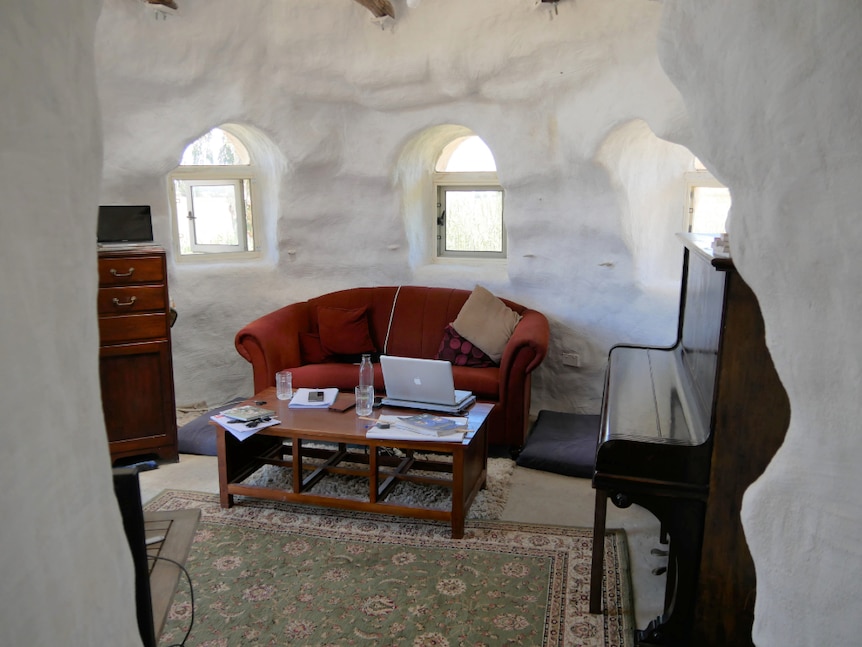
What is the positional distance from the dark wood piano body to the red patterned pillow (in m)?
1.93

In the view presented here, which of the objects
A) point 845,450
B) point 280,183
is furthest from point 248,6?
point 845,450

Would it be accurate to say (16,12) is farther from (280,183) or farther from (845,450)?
(280,183)

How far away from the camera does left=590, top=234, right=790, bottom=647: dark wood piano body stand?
6.72 feet

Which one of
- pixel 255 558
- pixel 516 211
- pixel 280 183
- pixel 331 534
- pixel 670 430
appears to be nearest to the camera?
pixel 670 430

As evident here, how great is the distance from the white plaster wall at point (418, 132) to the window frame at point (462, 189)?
0.27 m

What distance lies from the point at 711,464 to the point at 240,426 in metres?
2.03

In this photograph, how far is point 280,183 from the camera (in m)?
5.25

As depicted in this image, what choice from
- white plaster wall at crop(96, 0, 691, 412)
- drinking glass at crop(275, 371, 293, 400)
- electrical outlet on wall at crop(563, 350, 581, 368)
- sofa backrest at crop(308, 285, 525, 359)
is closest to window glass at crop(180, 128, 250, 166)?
white plaster wall at crop(96, 0, 691, 412)

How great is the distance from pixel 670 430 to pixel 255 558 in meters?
1.74

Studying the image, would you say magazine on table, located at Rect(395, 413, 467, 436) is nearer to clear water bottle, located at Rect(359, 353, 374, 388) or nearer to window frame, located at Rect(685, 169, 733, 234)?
clear water bottle, located at Rect(359, 353, 374, 388)

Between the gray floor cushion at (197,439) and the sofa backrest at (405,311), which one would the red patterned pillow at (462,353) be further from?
the gray floor cushion at (197,439)

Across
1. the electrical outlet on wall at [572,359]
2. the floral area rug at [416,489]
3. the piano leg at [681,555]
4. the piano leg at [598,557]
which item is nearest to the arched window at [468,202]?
the electrical outlet on wall at [572,359]

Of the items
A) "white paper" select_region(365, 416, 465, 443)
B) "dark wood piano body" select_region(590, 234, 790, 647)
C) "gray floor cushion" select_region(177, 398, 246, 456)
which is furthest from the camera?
"gray floor cushion" select_region(177, 398, 246, 456)

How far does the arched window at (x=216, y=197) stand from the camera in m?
5.29
